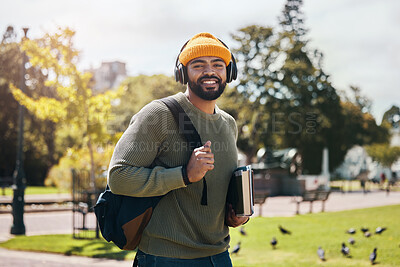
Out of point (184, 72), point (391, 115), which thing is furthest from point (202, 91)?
point (391, 115)

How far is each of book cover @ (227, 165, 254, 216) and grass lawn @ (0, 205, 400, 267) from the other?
5.59 meters

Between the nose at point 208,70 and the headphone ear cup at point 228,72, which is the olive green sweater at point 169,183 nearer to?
the nose at point 208,70

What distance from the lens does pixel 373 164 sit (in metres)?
67.4

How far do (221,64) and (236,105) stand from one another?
2991cm

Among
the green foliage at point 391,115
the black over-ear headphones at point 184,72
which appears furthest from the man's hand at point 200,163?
the green foliage at point 391,115

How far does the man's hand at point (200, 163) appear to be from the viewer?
2096mm

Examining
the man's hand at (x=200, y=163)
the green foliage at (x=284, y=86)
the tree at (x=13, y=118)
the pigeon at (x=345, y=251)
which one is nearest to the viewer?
the man's hand at (x=200, y=163)

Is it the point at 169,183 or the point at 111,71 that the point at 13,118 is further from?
the point at 111,71

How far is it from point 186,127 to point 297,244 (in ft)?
24.4

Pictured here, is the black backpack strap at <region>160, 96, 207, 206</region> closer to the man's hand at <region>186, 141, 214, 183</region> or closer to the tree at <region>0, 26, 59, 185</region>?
the man's hand at <region>186, 141, 214, 183</region>

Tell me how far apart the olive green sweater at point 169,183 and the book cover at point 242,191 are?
63 millimetres

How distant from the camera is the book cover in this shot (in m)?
2.30

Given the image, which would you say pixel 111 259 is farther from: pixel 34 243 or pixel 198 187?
pixel 198 187

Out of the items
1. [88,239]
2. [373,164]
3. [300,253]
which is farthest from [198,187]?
[373,164]
